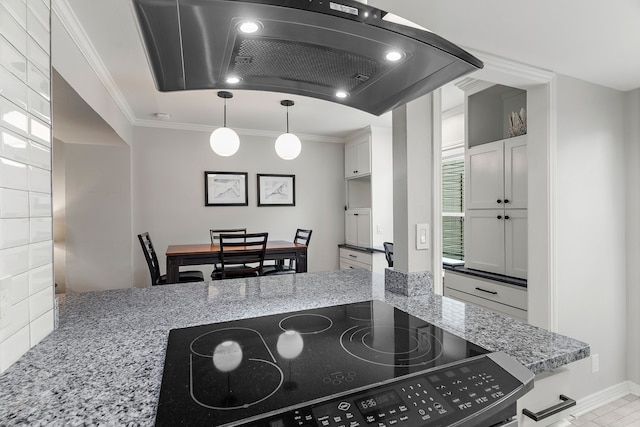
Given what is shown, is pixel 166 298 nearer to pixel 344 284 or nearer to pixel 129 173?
pixel 344 284

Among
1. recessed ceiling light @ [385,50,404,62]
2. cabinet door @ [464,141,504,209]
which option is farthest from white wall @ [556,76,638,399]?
recessed ceiling light @ [385,50,404,62]

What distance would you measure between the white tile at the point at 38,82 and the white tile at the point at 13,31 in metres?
0.06

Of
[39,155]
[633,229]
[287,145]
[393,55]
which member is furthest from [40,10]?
[633,229]

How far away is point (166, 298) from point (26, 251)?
1.96ft

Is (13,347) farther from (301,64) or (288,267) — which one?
(288,267)

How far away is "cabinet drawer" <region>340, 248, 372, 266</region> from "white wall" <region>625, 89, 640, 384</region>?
248cm

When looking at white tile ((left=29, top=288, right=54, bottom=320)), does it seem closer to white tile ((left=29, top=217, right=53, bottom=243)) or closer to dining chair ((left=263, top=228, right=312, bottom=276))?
white tile ((left=29, top=217, right=53, bottom=243))

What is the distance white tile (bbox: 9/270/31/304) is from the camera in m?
0.83

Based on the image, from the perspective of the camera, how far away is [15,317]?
2.78 ft

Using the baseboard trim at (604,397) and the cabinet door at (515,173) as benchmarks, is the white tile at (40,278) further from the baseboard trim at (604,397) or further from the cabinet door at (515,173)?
the baseboard trim at (604,397)

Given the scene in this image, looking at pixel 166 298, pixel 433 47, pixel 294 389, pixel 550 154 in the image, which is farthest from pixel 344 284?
pixel 550 154

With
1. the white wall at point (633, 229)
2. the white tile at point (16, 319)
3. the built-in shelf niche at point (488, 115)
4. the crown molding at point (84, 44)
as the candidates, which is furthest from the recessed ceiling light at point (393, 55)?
the white wall at point (633, 229)

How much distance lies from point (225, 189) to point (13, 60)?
3.66 meters

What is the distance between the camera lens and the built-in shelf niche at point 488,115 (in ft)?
9.05
